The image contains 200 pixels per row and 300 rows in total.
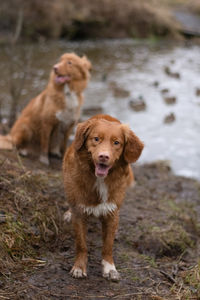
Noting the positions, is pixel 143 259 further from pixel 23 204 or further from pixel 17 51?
pixel 17 51

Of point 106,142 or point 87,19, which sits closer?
point 106,142

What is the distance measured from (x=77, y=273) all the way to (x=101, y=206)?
63 cm

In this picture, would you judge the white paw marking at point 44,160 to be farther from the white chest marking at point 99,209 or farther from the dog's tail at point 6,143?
the white chest marking at point 99,209

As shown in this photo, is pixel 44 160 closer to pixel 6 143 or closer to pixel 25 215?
pixel 6 143

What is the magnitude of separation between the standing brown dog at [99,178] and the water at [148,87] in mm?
4618

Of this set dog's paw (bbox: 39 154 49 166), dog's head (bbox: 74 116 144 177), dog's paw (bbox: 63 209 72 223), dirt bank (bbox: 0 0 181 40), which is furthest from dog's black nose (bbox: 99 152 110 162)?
dirt bank (bbox: 0 0 181 40)

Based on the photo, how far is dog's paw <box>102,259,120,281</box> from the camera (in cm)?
Answer: 368

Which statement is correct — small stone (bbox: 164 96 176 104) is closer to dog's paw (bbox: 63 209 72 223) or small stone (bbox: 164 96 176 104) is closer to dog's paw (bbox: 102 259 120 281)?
dog's paw (bbox: 63 209 72 223)

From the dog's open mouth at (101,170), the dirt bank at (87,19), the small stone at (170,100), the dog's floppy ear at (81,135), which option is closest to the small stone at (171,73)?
the small stone at (170,100)

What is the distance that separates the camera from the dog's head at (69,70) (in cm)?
622

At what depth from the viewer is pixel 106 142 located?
3.41 meters

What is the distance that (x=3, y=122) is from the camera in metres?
9.25

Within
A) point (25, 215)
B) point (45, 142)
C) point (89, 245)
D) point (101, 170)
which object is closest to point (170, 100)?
point (45, 142)

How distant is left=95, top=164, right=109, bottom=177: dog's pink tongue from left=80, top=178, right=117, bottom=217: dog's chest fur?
0.82ft
